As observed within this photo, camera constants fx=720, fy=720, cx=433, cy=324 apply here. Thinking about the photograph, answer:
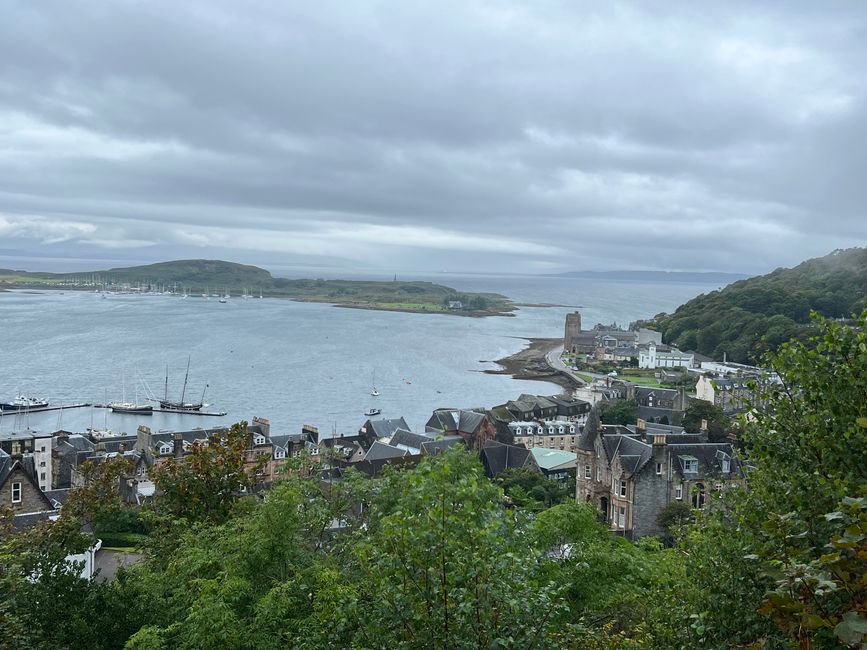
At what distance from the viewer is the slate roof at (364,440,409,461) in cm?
4603

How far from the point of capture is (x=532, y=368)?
113 meters

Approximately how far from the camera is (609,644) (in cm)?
889

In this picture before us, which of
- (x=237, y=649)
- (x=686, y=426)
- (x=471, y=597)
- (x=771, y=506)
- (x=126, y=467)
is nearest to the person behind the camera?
(x=471, y=597)

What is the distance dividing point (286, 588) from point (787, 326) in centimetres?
11051

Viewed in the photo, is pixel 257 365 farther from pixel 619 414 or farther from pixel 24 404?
pixel 619 414

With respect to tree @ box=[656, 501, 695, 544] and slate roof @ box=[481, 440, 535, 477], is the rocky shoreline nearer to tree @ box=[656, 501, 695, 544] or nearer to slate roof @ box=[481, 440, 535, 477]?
slate roof @ box=[481, 440, 535, 477]

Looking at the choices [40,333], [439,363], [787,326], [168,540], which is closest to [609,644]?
[168,540]

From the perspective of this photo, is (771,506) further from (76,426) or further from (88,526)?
(76,426)

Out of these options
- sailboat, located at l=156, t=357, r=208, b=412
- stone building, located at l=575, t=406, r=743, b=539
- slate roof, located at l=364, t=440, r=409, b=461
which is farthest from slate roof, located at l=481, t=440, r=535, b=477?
sailboat, located at l=156, t=357, r=208, b=412

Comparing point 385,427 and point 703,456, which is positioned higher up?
point 703,456

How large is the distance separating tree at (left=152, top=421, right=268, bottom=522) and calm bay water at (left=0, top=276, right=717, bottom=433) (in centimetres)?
4752

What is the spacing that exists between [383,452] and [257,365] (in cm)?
5970

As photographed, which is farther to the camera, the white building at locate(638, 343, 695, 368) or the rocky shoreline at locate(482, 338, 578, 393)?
the white building at locate(638, 343, 695, 368)

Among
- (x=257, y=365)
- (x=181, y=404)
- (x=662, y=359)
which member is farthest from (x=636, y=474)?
(x=662, y=359)
